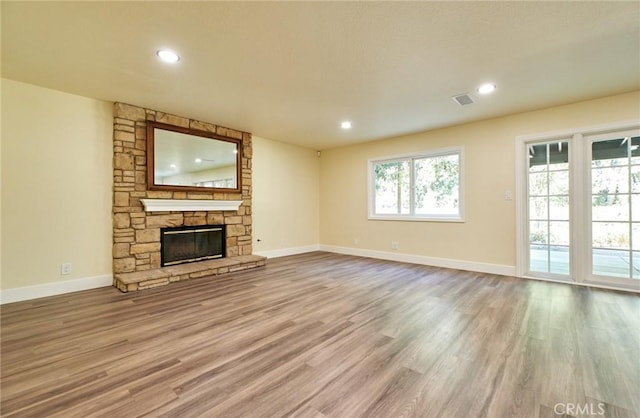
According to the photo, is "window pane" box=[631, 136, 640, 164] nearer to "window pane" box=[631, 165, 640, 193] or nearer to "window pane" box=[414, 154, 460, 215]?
"window pane" box=[631, 165, 640, 193]

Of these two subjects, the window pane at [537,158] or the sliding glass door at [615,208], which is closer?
the sliding glass door at [615,208]

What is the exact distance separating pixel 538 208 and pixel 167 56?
508 centimetres

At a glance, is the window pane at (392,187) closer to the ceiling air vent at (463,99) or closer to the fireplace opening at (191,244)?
the ceiling air vent at (463,99)

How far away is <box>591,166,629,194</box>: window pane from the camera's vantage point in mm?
3541

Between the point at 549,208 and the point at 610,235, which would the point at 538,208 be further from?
the point at 610,235

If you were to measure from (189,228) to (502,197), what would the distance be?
4.98 m

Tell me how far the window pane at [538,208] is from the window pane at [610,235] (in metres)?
0.54

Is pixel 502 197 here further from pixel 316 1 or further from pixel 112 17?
pixel 112 17

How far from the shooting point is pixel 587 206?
3.72 meters

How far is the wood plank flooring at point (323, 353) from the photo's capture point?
4.96ft

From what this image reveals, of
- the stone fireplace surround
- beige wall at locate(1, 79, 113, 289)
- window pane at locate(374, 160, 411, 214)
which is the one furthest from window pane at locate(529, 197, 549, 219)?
beige wall at locate(1, 79, 113, 289)

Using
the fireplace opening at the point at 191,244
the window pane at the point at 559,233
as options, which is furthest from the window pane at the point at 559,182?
the fireplace opening at the point at 191,244

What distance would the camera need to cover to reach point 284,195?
619 cm

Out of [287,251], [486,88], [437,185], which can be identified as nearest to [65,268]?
[287,251]
